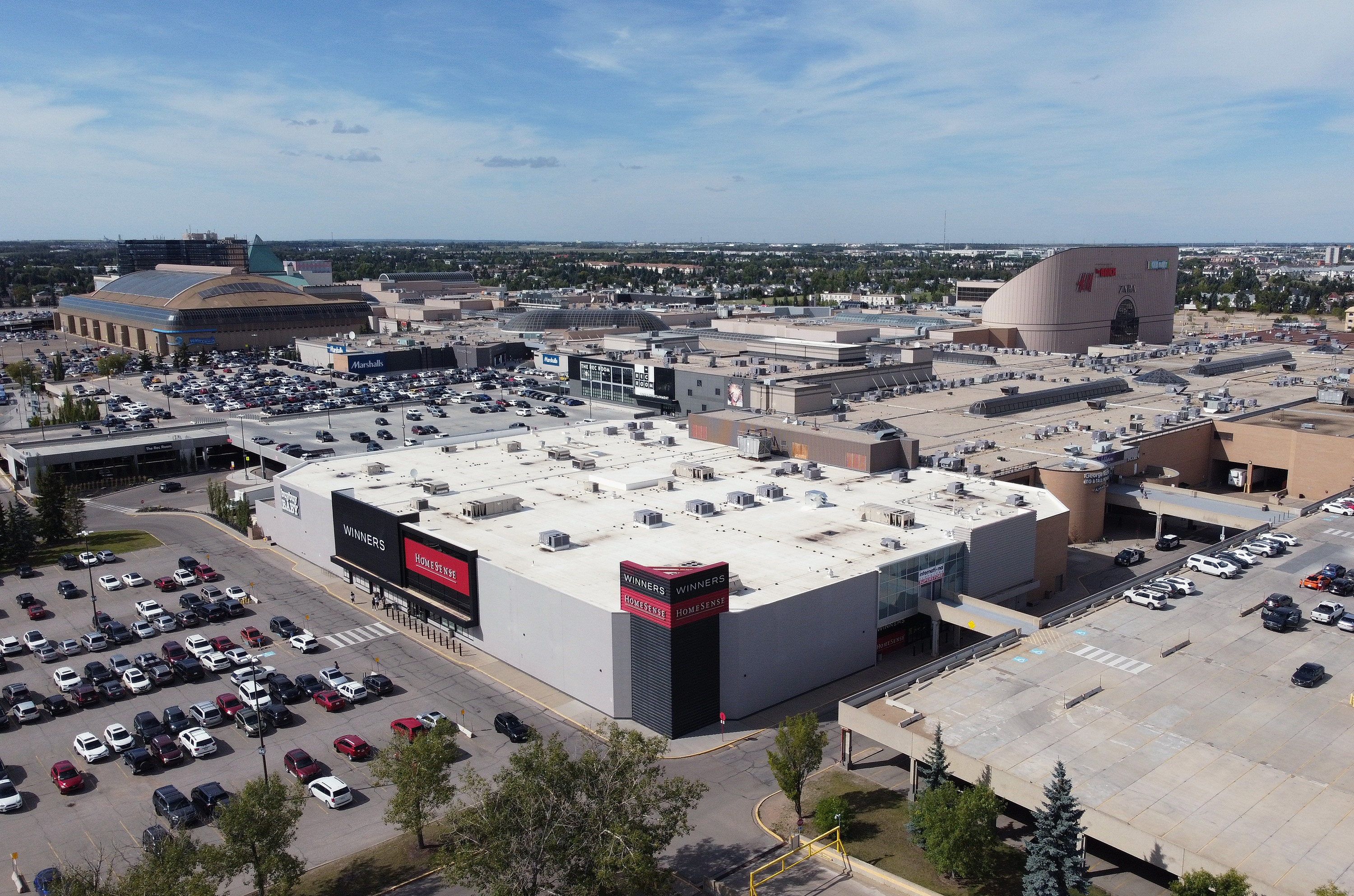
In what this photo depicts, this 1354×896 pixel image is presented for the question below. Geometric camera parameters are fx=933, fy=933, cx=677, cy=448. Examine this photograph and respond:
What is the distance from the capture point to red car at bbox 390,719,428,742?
110 ft

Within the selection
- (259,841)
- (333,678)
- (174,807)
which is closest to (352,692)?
(333,678)

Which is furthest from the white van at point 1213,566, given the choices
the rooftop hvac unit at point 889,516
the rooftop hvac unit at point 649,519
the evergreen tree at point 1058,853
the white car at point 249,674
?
the white car at point 249,674

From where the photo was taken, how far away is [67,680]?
39.1 m

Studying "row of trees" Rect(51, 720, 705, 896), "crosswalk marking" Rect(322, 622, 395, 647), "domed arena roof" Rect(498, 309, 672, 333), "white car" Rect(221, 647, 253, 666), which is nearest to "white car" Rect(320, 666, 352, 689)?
"crosswalk marking" Rect(322, 622, 395, 647)

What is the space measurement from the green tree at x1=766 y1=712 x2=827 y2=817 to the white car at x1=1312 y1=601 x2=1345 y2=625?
22.2 meters

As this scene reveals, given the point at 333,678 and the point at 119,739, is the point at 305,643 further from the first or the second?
the point at 119,739

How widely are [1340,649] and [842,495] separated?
75.7ft

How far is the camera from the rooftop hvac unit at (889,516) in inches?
1750

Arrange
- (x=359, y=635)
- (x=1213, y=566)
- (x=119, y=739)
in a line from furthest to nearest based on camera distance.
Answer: (x=359, y=635) < (x=1213, y=566) < (x=119, y=739)

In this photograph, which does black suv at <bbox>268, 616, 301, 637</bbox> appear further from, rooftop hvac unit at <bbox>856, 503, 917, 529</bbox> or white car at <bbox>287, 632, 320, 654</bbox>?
rooftop hvac unit at <bbox>856, 503, 917, 529</bbox>

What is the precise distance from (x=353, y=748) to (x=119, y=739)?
9.03 m

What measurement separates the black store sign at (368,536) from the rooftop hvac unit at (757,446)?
72.7 ft

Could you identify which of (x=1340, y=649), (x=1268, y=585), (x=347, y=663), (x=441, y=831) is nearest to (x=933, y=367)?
(x=1268, y=585)

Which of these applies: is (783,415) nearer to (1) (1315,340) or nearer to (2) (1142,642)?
(2) (1142,642)
